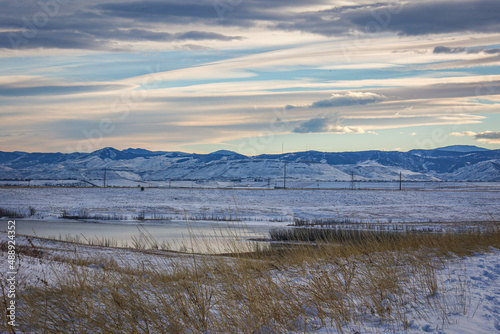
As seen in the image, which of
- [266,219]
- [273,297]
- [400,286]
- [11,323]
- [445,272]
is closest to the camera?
[11,323]

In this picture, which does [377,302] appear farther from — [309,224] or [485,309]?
[309,224]

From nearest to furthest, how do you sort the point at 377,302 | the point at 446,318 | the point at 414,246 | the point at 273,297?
the point at 446,318 → the point at 273,297 → the point at 377,302 → the point at 414,246

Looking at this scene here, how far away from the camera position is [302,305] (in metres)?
6.63

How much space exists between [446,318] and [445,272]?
366 centimetres

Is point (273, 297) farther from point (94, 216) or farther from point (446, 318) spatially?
point (94, 216)

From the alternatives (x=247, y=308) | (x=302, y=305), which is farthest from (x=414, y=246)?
(x=247, y=308)

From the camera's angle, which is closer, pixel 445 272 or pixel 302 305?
pixel 302 305

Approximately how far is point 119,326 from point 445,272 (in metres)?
7.10

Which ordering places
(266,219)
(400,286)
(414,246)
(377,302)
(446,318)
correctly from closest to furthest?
1. (446,318)
2. (377,302)
3. (400,286)
4. (414,246)
5. (266,219)

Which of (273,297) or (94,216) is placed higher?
(273,297)

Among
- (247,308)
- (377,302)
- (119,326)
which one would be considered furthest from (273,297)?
(119,326)

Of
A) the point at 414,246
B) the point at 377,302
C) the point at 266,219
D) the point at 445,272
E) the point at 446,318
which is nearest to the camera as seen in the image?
the point at 446,318

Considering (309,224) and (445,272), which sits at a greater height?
(445,272)

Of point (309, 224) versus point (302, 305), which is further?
point (309, 224)
